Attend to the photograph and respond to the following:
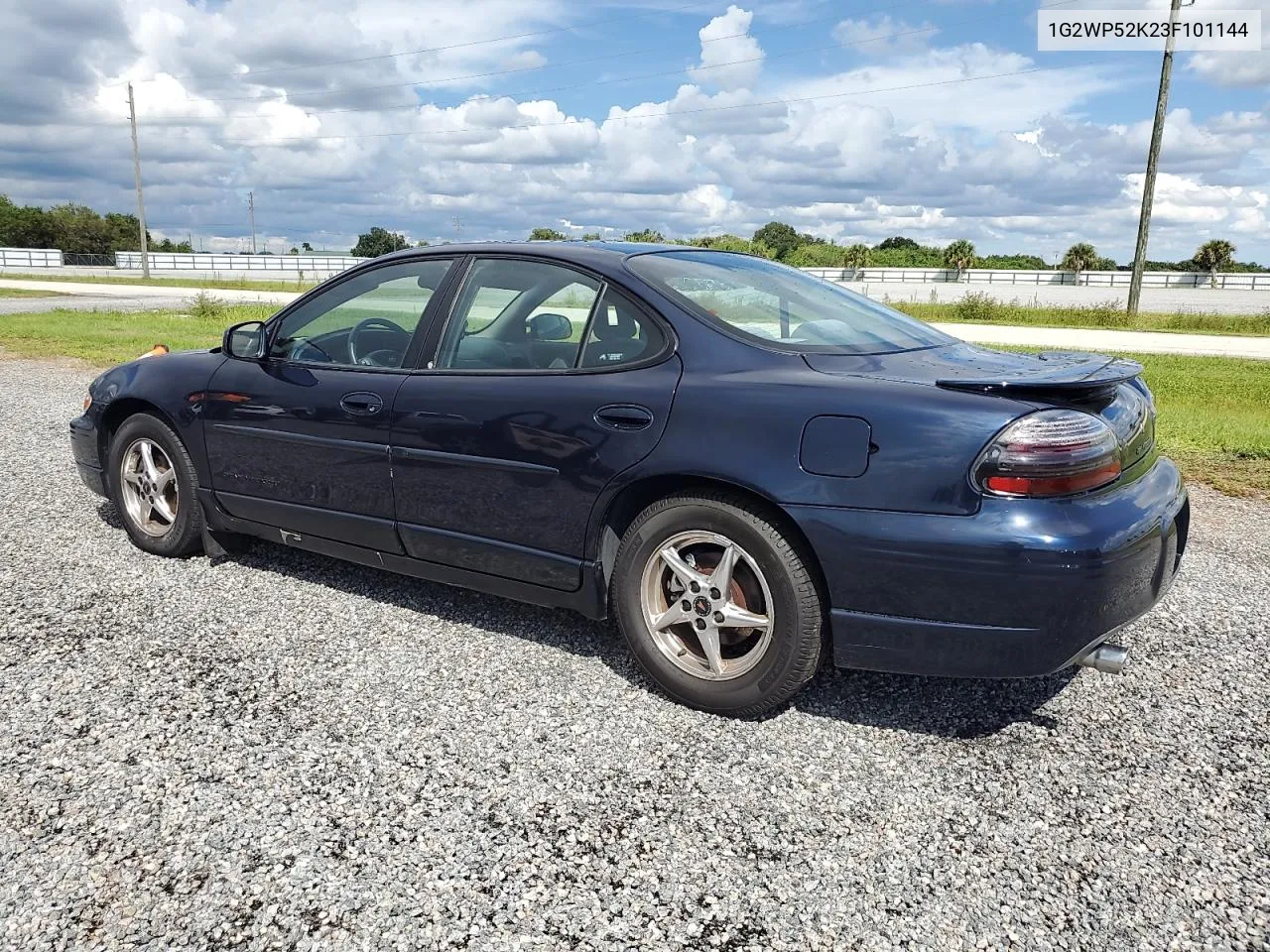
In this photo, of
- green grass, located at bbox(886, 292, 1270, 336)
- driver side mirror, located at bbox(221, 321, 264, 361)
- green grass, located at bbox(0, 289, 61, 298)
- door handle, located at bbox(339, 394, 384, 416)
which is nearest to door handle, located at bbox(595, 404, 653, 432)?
door handle, located at bbox(339, 394, 384, 416)

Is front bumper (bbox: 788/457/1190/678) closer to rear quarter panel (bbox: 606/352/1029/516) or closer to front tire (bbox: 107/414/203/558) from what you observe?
rear quarter panel (bbox: 606/352/1029/516)

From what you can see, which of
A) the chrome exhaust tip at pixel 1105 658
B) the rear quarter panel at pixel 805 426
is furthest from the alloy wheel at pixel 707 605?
the chrome exhaust tip at pixel 1105 658

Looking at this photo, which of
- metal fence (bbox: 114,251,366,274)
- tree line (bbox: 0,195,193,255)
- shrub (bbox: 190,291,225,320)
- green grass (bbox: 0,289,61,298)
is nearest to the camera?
shrub (bbox: 190,291,225,320)

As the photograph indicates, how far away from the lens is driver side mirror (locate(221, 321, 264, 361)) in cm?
423

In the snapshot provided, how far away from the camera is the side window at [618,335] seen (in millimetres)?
3283

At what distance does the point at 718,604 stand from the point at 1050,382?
1.20 m

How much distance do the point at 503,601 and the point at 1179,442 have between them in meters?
6.01

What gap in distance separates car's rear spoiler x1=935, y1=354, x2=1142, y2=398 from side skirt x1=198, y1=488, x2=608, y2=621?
1.38 meters

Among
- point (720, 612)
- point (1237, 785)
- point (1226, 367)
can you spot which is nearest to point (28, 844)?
point (720, 612)

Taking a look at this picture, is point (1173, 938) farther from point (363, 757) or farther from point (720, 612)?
point (363, 757)

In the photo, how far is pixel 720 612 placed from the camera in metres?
3.06

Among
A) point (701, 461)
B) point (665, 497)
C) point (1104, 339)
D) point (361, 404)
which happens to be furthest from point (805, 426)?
point (1104, 339)

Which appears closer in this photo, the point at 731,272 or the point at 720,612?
the point at 720,612

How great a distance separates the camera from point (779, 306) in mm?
3512
